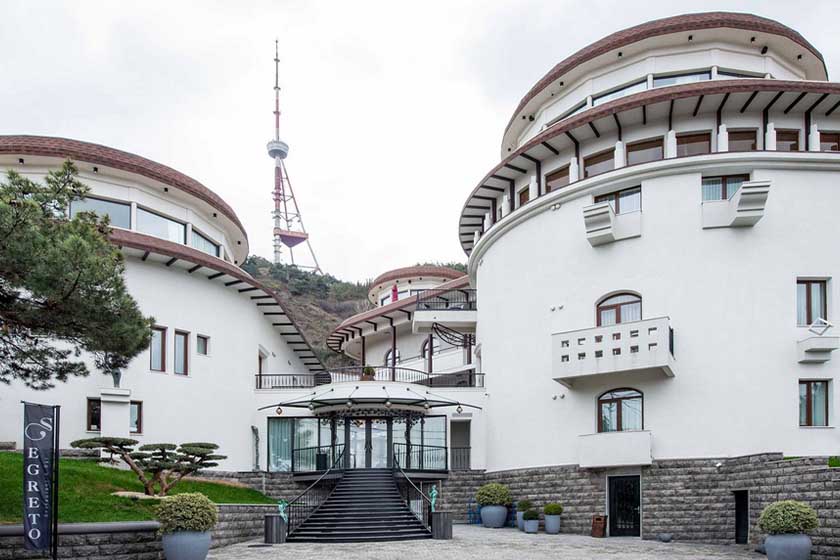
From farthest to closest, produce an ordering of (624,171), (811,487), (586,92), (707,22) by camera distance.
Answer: (586,92) → (707,22) → (624,171) → (811,487)

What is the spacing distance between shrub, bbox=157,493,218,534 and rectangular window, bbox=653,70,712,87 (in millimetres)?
20267

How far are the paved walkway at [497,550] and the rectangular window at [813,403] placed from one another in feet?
14.3

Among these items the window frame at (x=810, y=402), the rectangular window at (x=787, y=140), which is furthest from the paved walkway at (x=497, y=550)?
the rectangular window at (x=787, y=140)

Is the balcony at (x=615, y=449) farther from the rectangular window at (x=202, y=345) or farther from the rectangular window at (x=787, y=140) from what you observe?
the rectangular window at (x=202, y=345)

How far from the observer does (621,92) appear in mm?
28641

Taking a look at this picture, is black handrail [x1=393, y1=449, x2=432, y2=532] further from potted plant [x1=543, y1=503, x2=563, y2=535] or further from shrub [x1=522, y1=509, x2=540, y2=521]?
potted plant [x1=543, y1=503, x2=563, y2=535]

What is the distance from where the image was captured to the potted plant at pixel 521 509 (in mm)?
25375

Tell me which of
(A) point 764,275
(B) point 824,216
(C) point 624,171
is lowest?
(A) point 764,275

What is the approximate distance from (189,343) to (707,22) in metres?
20.3

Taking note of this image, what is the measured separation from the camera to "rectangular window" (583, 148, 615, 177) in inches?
1020

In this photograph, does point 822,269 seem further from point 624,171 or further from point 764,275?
point 624,171

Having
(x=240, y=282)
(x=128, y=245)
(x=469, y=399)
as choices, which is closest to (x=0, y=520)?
(x=128, y=245)

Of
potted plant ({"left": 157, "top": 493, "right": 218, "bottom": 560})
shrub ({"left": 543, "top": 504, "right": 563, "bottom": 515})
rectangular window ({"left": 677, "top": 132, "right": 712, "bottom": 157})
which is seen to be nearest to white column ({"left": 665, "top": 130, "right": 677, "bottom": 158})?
rectangular window ({"left": 677, "top": 132, "right": 712, "bottom": 157})

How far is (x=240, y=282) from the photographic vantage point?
29859 mm
